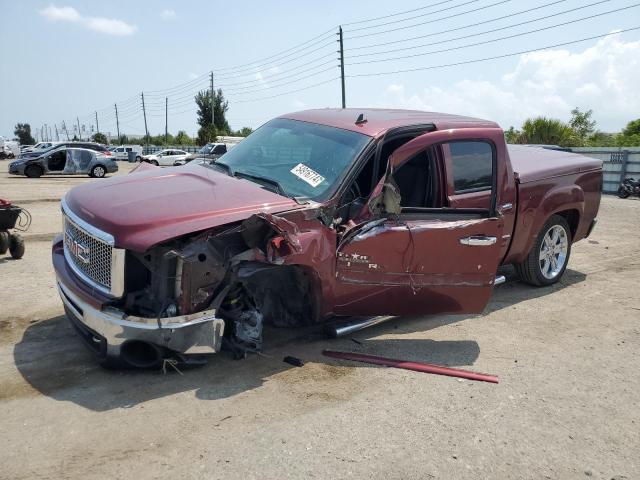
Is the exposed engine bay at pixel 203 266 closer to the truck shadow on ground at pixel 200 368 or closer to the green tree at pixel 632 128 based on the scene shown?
the truck shadow on ground at pixel 200 368

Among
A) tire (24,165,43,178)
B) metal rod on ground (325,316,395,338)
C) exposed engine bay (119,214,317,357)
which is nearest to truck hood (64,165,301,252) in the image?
exposed engine bay (119,214,317,357)

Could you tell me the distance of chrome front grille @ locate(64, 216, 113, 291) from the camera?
352cm

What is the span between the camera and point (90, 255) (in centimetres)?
367

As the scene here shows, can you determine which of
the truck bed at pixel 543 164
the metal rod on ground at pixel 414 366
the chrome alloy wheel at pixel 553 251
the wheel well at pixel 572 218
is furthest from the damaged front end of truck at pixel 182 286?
the wheel well at pixel 572 218

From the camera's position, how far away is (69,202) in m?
4.11

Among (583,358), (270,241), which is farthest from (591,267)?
(270,241)

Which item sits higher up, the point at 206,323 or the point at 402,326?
the point at 206,323

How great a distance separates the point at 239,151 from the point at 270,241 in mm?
1821

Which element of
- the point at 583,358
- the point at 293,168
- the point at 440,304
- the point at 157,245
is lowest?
the point at 583,358

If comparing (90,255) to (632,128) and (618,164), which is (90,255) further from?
(632,128)

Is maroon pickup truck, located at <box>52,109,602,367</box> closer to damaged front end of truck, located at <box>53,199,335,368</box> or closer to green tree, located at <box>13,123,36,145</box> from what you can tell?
damaged front end of truck, located at <box>53,199,335,368</box>

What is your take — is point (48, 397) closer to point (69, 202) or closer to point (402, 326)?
point (69, 202)

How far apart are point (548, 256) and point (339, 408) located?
13.3ft

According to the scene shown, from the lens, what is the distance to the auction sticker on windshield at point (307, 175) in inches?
164
